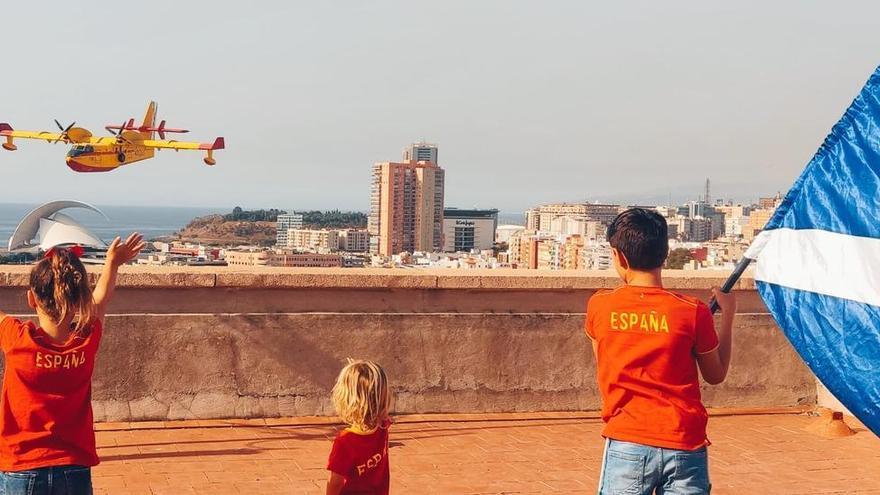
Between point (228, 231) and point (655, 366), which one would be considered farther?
point (228, 231)

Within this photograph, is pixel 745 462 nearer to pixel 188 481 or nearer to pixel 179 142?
pixel 188 481

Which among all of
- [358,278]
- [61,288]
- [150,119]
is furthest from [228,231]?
[61,288]

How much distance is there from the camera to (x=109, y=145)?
9648 millimetres

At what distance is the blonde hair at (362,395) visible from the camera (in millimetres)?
3582

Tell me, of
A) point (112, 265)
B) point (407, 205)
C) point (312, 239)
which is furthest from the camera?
point (407, 205)

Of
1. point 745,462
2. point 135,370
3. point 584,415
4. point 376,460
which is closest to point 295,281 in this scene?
point 135,370

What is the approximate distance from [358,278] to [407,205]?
425ft

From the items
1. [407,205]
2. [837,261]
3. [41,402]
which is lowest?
[41,402]

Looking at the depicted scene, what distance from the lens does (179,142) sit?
11.0 meters

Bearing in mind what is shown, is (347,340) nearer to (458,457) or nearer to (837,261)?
(458,457)

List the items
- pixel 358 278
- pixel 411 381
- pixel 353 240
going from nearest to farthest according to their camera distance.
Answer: pixel 358 278 → pixel 411 381 → pixel 353 240

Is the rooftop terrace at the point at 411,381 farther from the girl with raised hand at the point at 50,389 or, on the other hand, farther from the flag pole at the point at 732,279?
the flag pole at the point at 732,279

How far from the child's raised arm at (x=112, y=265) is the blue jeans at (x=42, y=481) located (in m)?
0.55

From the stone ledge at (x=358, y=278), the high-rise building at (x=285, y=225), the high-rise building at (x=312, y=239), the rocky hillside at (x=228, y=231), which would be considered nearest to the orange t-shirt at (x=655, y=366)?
the stone ledge at (x=358, y=278)
